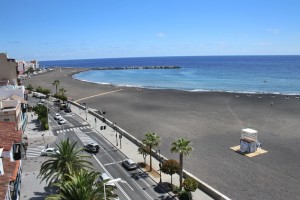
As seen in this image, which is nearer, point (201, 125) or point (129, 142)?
point (129, 142)

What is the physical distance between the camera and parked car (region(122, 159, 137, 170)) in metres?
42.3

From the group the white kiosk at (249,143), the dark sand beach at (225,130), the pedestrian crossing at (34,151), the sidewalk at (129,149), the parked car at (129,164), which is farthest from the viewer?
Answer: the white kiosk at (249,143)

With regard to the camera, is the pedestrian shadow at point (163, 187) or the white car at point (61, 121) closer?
the pedestrian shadow at point (163, 187)

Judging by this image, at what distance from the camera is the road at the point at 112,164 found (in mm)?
35069

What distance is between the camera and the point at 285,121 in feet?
229

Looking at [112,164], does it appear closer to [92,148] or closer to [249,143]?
[92,148]

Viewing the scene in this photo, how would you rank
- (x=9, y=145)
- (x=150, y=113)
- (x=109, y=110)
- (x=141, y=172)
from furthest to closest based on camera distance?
(x=109, y=110)
(x=150, y=113)
(x=141, y=172)
(x=9, y=145)

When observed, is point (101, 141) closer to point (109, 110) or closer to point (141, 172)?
point (141, 172)

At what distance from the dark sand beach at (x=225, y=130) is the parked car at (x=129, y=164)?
797cm

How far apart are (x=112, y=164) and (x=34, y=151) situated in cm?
1548

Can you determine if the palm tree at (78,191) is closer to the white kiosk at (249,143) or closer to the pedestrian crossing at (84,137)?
the white kiosk at (249,143)

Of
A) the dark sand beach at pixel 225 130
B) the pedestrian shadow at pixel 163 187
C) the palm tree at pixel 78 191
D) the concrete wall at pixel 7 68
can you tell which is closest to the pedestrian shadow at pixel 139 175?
the pedestrian shadow at pixel 163 187

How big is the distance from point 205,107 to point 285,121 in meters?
25.3

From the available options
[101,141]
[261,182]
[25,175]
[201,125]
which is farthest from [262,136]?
[25,175]
